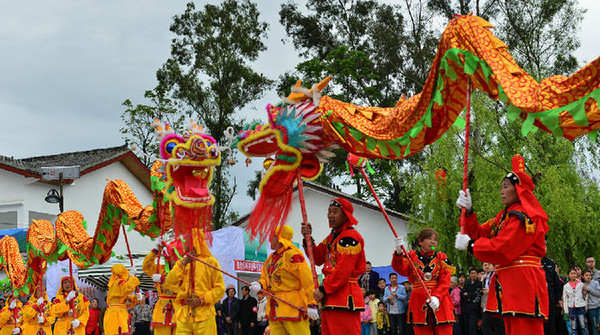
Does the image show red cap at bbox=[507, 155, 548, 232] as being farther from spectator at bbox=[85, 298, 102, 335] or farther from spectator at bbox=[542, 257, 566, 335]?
spectator at bbox=[85, 298, 102, 335]

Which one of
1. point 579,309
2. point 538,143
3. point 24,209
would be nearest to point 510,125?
point 538,143

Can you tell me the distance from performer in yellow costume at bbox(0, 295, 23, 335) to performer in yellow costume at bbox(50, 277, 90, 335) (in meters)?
1.66

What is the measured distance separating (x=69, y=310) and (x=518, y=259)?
8279 millimetres

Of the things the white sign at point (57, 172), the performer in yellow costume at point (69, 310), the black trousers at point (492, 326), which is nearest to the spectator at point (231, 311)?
the performer in yellow costume at point (69, 310)

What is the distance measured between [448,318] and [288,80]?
2132 cm

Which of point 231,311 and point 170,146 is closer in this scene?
point 170,146

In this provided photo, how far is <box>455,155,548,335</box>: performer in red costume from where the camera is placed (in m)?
4.69

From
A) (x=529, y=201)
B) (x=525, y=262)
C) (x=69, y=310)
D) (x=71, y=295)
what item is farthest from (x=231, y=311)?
(x=529, y=201)

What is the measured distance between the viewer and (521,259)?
15.7ft

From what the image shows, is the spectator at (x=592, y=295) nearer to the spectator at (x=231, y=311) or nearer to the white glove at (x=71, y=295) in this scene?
the spectator at (x=231, y=311)

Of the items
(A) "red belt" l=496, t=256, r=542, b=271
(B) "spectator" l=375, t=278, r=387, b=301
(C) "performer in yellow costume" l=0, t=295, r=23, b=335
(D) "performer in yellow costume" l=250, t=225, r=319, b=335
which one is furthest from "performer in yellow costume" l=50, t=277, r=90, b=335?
(A) "red belt" l=496, t=256, r=542, b=271

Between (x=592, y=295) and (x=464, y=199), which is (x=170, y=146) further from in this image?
(x=592, y=295)

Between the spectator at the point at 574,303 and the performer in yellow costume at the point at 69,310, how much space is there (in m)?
8.16

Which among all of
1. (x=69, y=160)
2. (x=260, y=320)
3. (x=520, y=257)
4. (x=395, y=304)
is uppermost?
(x=69, y=160)
